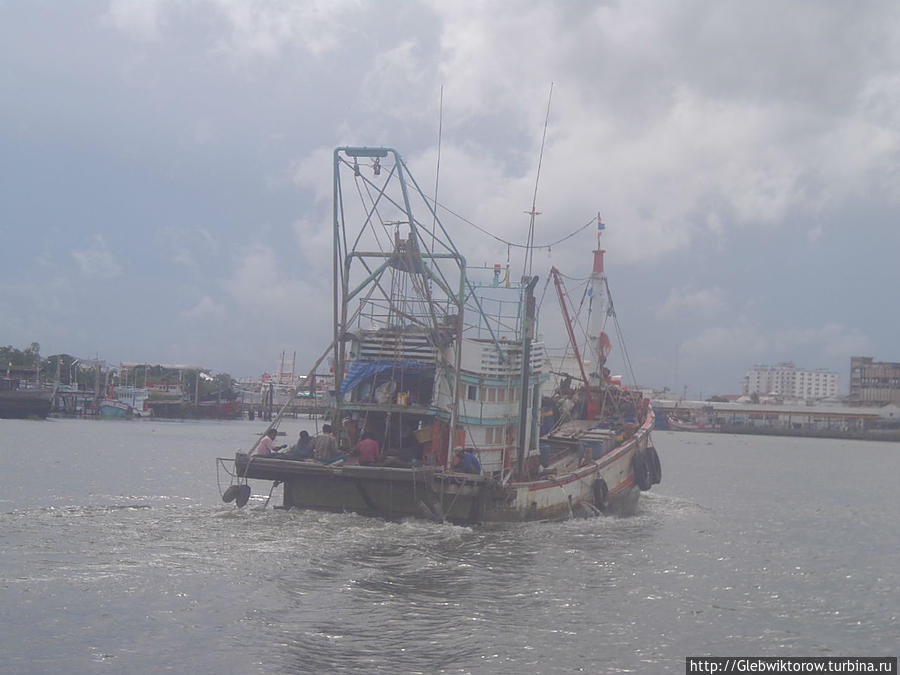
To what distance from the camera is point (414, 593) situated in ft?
46.8

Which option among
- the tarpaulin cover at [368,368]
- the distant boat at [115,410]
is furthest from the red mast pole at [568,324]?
the distant boat at [115,410]

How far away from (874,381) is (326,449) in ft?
481

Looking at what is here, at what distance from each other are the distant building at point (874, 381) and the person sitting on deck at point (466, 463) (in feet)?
453

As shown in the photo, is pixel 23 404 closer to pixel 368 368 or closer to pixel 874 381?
pixel 368 368

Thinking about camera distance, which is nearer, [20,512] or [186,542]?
→ [186,542]

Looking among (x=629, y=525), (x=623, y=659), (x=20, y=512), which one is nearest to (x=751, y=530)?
(x=629, y=525)

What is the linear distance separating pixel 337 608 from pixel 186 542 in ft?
15.7

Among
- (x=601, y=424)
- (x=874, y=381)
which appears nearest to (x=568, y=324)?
(x=601, y=424)

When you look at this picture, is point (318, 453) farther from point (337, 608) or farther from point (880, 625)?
point (880, 625)

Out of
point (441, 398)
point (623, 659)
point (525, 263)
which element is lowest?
point (623, 659)

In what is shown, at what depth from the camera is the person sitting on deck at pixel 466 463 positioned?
20219 mm

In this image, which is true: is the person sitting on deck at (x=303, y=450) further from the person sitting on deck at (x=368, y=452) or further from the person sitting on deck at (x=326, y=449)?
the person sitting on deck at (x=368, y=452)

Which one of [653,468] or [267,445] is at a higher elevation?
[267,445]

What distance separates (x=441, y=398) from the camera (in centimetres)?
2147
